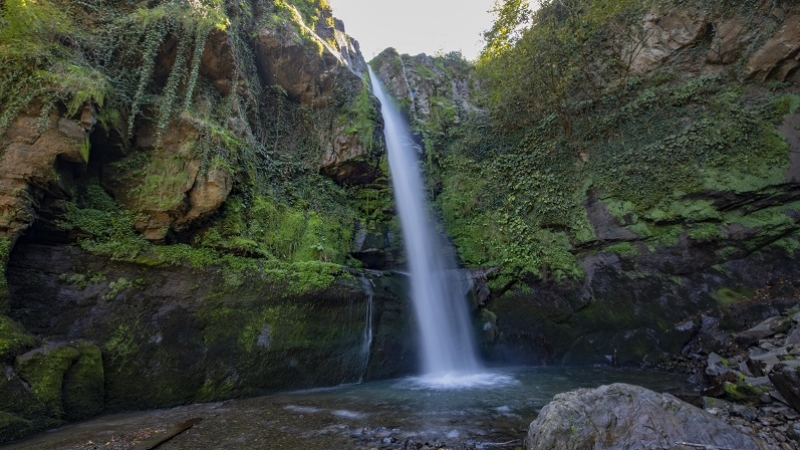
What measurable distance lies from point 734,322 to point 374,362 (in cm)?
790

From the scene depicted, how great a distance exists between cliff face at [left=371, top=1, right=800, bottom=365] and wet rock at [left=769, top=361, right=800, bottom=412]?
3617 mm

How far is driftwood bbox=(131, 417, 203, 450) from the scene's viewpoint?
13.1 ft

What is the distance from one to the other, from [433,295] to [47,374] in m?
7.70

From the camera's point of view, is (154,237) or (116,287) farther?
(154,237)

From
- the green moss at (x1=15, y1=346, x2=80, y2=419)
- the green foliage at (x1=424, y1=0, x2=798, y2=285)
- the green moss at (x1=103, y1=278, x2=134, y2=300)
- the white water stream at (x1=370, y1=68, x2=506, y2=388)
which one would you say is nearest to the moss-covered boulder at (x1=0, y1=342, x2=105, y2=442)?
the green moss at (x1=15, y1=346, x2=80, y2=419)

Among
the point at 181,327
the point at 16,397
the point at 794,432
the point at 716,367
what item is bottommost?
the point at 794,432

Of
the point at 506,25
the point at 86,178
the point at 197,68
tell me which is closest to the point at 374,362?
the point at 86,178

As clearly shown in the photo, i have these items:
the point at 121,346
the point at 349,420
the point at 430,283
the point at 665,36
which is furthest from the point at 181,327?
the point at 665,36

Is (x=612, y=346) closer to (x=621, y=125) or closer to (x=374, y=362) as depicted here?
(x=374, y=362)

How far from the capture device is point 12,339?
477 cm

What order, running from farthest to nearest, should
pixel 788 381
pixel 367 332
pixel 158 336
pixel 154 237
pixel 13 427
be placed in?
pixel 367 332
pixel 154 237
pixel 158 336
pixel 788 381
pixel 13 427

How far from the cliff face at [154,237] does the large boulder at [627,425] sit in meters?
4.65

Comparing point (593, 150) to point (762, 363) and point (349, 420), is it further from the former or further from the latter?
point (349, 420)

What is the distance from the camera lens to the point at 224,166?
8.00 meters
